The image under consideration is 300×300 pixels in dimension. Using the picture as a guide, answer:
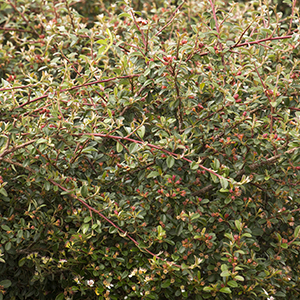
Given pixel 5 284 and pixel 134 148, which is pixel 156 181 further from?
pixel 5 284

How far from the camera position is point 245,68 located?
2.58 metres

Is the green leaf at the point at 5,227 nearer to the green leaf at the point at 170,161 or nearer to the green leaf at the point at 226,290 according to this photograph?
the green leaf at the point at 170,161

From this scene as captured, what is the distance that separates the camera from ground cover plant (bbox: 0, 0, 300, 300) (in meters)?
2.21

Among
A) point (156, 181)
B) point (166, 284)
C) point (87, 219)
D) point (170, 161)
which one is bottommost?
point (166, 284)

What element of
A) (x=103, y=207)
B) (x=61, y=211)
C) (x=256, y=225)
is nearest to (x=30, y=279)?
(x=61, y=211)

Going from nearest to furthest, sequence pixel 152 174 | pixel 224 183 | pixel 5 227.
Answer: pixel 224 183, pixel 152 174, pixel 5 227

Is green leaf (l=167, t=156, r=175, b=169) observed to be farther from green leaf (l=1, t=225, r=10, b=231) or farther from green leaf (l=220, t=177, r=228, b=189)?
green leaf (l=1, t=225, r=10, b=231)

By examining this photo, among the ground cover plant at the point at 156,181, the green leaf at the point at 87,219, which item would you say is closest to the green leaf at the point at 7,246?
the ground cover plant at the point at 156,181

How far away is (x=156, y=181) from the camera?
2285 millimetres

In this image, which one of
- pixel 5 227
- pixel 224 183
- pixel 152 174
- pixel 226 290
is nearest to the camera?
pixel 224 183

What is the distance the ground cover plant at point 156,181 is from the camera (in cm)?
221

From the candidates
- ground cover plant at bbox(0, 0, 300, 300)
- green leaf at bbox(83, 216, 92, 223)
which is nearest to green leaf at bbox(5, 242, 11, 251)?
ground cover plant at bbox(0, 0, 300, 300)

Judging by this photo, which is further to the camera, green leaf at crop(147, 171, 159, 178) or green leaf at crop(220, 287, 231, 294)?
green leaf at crop(147, 171, 159, 178)

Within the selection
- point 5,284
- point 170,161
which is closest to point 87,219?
point 170,161
